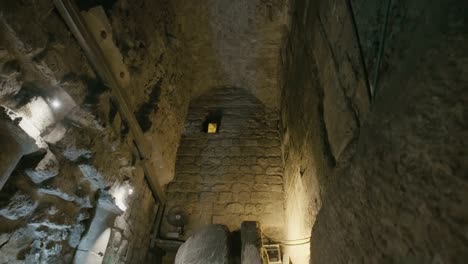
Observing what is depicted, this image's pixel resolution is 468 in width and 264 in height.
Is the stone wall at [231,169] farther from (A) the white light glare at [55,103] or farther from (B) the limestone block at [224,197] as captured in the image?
(A) the white light glare at [55,103]

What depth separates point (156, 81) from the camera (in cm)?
311

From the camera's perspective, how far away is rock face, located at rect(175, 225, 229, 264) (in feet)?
7.68

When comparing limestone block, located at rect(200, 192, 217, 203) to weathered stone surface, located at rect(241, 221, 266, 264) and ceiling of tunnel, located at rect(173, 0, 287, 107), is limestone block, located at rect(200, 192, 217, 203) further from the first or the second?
ceiling of tunnel, located at rect(173, 0, 287, 107)

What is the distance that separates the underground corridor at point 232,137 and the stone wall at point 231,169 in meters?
0.03

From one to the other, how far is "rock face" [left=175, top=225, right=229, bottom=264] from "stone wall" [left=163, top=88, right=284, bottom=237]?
83 centimetres

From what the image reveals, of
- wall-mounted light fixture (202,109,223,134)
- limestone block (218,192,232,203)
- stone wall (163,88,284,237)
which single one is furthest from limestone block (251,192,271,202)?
wall-mounted light fixture (202,109,223,134)

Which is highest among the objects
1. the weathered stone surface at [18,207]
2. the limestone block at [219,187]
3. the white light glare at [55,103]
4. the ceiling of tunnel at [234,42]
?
the ceiling of tunnel at [234,42]

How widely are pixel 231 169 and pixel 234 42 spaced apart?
2169 mm

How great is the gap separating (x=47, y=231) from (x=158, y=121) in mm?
1664

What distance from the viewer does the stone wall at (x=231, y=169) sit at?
3.49 metres

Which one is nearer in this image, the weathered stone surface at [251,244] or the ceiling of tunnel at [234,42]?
the weathered stone surface at [251,244]

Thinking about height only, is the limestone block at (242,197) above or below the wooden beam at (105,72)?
below

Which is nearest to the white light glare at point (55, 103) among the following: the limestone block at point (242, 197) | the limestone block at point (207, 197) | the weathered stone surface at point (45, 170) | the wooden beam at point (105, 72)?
the weathered stone surface at point (45, 170)

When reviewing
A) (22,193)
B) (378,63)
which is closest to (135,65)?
(22,193)
